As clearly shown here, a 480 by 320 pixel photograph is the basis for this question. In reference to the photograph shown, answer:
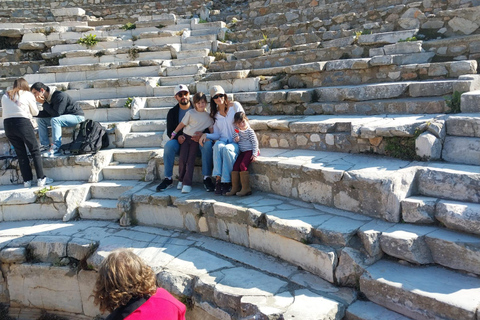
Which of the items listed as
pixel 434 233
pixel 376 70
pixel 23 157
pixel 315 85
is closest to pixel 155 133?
pixel 23 157

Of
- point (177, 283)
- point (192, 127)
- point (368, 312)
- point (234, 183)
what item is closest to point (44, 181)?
point (192, 127)

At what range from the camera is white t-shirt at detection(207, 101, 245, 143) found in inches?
206

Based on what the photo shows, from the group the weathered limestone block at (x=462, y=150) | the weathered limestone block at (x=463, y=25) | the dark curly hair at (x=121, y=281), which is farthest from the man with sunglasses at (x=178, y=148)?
the weathered limestone block at (x=463, y=25)

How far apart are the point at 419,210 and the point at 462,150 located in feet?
3.00

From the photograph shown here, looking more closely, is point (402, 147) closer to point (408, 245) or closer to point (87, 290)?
point (408, 245)

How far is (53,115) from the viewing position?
653 centimetres

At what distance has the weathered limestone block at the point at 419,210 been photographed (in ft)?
11.5

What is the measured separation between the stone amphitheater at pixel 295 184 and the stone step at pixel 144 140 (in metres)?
0.02

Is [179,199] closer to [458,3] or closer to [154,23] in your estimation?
[458,3]

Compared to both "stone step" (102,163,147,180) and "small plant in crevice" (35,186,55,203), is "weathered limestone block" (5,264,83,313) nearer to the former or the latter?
"small plant in crevice" (35,186,55,203)

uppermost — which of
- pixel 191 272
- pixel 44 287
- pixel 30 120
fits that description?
pixel 30 120

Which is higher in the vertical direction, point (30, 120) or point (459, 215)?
point (30, 120)

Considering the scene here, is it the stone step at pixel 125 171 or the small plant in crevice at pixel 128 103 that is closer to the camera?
the stone step at pixel 125 171

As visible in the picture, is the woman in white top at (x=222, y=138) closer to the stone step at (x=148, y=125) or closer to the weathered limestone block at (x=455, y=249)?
the stone step at (x=148, y=125)
